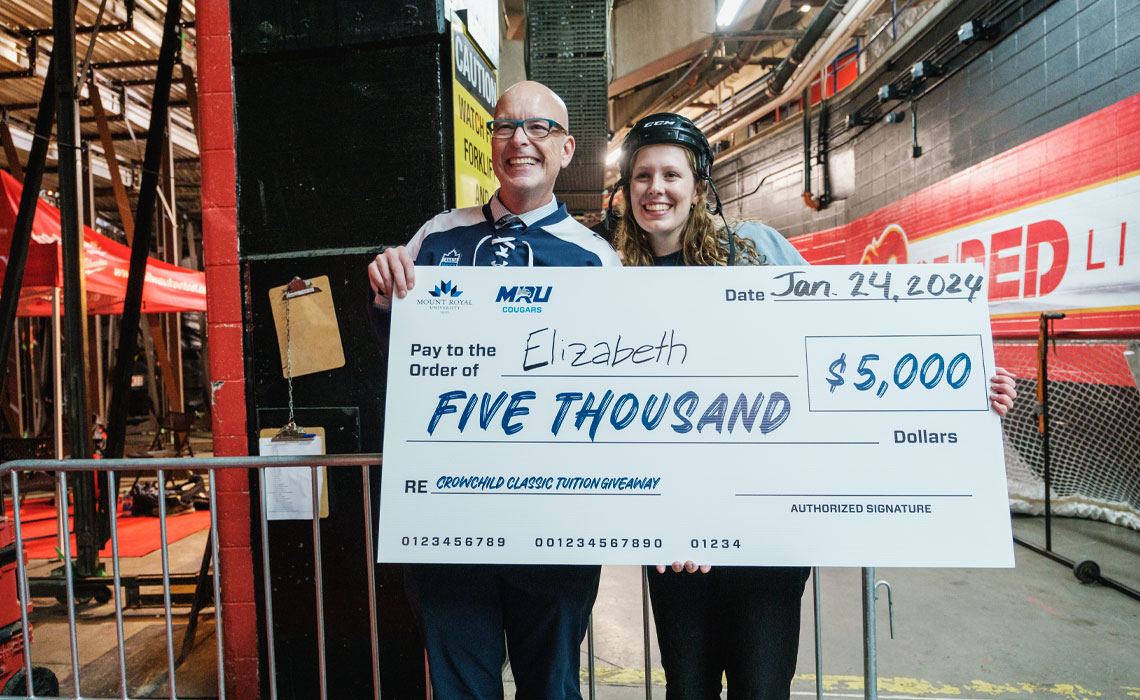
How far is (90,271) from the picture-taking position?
17.0 feet

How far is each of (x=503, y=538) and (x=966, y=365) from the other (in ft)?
3.95

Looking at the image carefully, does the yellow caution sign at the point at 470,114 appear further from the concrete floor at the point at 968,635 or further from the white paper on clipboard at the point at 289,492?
the concrete floor at the point at 968,635

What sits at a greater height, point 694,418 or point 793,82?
point 793,82

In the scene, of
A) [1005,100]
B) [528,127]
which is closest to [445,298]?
[528,127]

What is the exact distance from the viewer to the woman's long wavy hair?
5.00 feet

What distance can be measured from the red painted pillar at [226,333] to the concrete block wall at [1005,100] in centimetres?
232

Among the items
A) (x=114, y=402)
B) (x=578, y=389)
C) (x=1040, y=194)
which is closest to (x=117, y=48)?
(x=114, y=402)

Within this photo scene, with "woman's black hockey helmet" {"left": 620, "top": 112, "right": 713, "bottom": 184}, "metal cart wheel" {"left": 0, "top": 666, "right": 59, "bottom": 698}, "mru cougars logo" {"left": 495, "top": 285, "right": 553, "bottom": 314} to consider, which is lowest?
"metal cart wheel" {"left": 0, "top": 666, "right": 59, "bottom": 698}

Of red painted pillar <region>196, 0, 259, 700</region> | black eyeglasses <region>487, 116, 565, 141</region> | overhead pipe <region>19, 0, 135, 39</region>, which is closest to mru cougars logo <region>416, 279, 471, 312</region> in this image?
black eyeglasses <region>487, 116, 565, 141</region>

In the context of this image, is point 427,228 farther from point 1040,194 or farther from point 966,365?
point 1040,194

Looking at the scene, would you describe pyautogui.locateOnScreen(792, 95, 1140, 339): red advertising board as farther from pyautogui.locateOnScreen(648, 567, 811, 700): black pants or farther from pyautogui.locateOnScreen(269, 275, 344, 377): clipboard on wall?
pyautogui.locateOnScreen(269, 275, 344, 377): clipboard on wall

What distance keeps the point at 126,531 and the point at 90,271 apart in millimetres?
2427

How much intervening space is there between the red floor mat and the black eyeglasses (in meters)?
5.05

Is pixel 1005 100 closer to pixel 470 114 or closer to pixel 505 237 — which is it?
pixel 470 114
